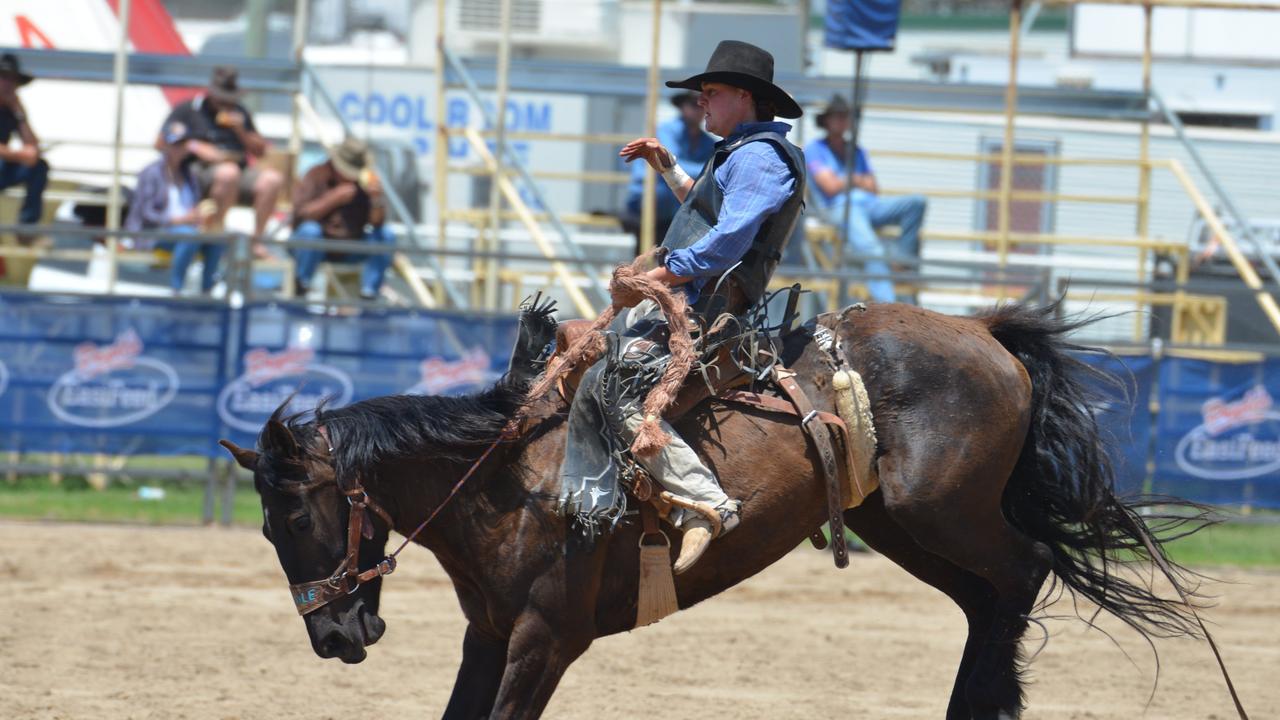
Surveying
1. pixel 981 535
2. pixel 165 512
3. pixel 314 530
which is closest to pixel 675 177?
pixel 981 535

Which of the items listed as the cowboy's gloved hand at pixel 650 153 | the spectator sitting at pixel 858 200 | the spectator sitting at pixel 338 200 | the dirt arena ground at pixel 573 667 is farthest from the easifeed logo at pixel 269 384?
the cowboy's gloved hand at pixel 650 153

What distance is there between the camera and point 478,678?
17.4 ft

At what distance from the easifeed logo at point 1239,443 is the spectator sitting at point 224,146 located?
7972mm

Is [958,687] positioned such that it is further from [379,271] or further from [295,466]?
[379,271]

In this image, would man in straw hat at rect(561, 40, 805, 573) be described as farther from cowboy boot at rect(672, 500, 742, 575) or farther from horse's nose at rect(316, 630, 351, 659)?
horse's nose at rect(316, 630, 351, 659)

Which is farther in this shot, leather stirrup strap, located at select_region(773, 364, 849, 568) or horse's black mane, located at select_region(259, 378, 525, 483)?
leather stirrup strap, located at select_region(773, 364, 849, 568)

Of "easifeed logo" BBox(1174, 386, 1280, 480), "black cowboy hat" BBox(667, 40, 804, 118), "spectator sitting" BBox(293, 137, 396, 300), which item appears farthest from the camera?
"spectator sitting" BBox(293, 137, 396, 300)

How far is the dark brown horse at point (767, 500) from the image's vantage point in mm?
5113

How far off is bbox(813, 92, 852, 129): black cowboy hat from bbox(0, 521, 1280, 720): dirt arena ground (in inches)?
182

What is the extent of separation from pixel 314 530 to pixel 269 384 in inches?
269

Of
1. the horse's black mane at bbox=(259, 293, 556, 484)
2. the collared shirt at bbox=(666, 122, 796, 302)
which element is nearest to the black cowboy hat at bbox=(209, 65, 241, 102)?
the horse's black mane at bbox=(259, 293, 556, 484)

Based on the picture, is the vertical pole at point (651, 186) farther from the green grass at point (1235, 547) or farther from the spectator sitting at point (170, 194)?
the green grass at point (1235, 547)

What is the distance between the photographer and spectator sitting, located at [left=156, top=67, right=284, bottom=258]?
13.9m

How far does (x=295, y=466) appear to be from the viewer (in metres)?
5.08
